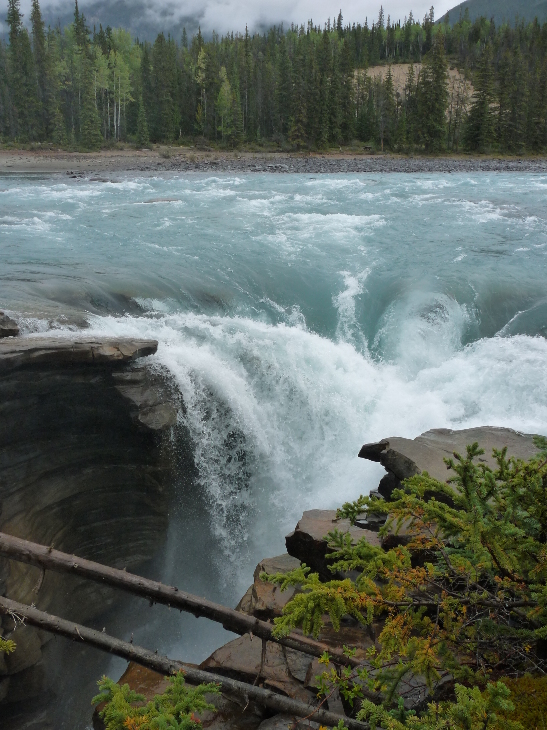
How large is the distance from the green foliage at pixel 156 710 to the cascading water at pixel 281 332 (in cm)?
568

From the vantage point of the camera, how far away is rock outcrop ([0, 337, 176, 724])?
25.9 ft

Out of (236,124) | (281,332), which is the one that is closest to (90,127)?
(236,124)

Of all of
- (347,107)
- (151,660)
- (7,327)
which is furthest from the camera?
(347,107)

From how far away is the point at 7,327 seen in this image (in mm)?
9375

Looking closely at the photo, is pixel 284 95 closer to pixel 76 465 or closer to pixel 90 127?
pixel 90 127

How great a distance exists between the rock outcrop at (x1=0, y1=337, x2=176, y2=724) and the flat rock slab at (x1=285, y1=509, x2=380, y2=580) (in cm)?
312

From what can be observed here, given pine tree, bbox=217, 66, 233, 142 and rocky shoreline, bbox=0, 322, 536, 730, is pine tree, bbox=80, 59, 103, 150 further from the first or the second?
rocky shoreline, bbox=0, 322, 536, 730

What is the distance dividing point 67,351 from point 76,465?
1.91m

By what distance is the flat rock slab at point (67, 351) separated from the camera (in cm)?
793

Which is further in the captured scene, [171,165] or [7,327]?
[171,165]

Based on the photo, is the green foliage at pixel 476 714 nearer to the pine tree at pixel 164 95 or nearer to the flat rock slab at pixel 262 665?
the flat rock slab at pixel 262 665

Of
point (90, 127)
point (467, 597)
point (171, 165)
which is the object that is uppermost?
point (90, 127)

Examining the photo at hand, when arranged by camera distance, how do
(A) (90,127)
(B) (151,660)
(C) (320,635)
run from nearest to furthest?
(B) (151,660), (C) (320,635), (A) (90,127)

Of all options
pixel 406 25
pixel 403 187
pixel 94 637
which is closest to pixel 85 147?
pixel 403 187
